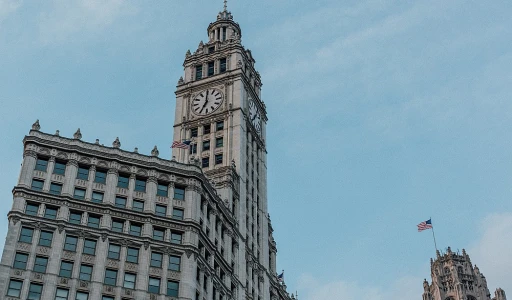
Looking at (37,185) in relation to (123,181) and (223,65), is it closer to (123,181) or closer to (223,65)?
(123,181)

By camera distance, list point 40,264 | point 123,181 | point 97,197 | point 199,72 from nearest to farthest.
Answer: point 40,264 < point 97,197 < point 123,181 < point 199,72

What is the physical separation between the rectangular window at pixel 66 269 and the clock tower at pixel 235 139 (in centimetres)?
2654

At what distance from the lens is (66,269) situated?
86.7 meters

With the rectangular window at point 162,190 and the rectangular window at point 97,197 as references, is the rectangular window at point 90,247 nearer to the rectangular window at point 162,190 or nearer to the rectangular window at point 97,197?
the rectangular window at point 97,197

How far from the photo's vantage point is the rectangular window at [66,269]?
282 ft

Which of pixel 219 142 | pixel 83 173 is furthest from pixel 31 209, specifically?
pixel 219 142

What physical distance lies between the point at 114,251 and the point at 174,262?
24.6 ft

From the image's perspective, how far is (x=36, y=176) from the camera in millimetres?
93438

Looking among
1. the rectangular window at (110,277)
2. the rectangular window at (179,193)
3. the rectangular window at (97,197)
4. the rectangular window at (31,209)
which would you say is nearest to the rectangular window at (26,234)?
the rectangular window at (31,209)

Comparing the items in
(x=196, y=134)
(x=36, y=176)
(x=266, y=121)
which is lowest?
(x=36, y=176)

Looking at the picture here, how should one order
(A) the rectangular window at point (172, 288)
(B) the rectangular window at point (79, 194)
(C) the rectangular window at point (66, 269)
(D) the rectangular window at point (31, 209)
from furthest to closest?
1. (B) the rectangular window at point (79, 194)
2. (D) the rectangular window at point (31, 209)
3. (A) the rectangular window at point (172, 288)
4. (C) the rectangular window at point (66, 269)

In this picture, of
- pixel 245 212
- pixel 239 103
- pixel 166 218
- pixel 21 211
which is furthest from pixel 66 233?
pixel 239 103

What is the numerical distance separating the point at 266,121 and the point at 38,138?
55.4 metres

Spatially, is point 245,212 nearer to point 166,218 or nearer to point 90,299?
point 166,218
